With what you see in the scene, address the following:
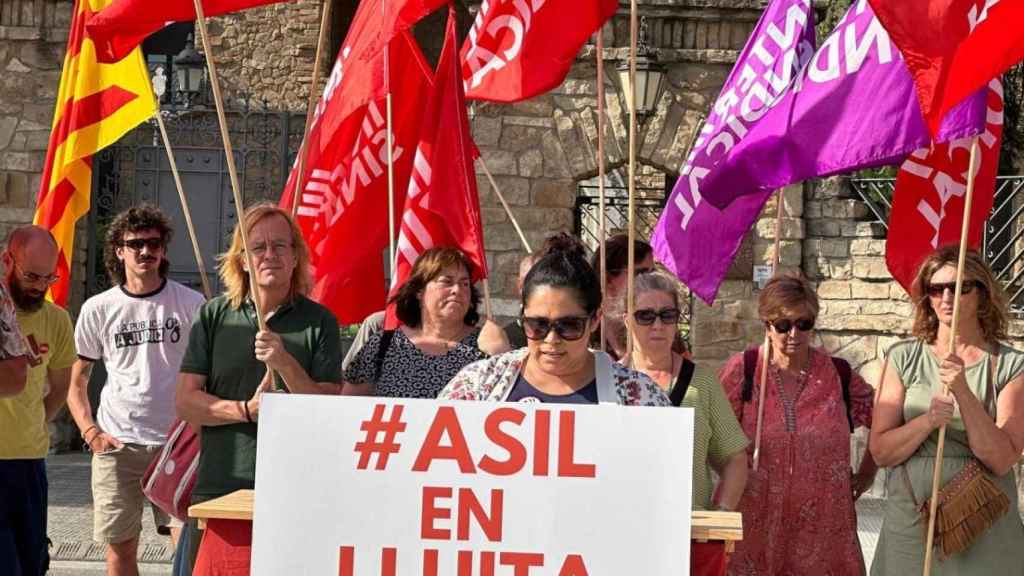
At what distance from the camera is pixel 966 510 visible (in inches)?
218

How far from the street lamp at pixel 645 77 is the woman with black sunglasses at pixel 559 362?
9002mm

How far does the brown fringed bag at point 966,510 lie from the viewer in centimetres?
552

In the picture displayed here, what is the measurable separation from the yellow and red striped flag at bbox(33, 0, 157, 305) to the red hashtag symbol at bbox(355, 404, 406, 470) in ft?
13.3

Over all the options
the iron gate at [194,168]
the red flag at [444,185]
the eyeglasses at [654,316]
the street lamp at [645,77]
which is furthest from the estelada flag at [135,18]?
the iron gate at [194,168]

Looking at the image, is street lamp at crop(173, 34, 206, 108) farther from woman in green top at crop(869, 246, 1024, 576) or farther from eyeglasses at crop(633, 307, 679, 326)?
woman in green top at crop(869, 246, 1024, 576)

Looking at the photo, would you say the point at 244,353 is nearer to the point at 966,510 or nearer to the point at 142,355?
the point at 142,355

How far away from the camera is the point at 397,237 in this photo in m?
8.37

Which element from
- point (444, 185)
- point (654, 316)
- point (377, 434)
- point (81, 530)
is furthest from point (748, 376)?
point (81, 530)

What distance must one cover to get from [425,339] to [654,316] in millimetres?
1029

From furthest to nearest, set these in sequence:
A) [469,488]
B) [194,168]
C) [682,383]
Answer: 1. [194,168]
2. [682,383]
3. [469,488]

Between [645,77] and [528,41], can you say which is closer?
[528,41]

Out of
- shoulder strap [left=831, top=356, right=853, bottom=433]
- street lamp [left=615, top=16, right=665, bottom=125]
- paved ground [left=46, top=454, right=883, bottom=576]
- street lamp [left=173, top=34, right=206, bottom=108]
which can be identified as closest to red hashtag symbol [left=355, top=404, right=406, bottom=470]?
shoulder strap [left=831, top=356, right=853, bottom=433]

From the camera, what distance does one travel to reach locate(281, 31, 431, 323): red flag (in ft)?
26.5

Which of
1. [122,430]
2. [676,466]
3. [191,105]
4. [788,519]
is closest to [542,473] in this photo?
[676,466]
